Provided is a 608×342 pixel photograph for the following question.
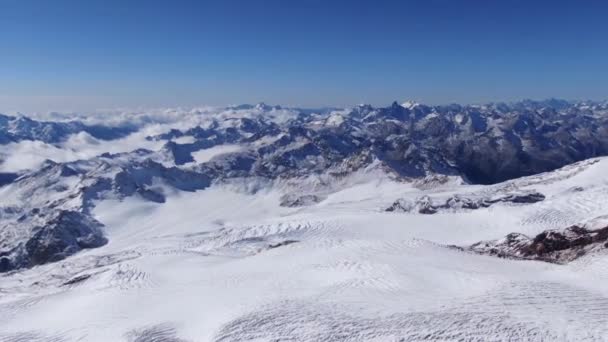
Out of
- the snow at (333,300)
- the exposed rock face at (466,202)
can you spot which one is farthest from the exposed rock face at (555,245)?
the exposed rock face at (466,202)

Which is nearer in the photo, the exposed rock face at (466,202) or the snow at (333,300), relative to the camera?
the snow at (333,300)

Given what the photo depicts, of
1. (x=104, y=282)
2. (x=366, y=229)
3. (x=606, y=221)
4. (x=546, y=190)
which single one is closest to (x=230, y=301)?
(x=104, y=282)

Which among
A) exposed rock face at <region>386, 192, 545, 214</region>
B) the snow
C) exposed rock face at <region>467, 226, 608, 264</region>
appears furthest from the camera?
exposed rock face at <region>386, 192, 545, 214</region>

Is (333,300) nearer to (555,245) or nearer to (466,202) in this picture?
(555,245)

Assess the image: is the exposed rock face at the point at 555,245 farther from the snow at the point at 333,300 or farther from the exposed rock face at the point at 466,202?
the exposed rock face at the point at 466,202

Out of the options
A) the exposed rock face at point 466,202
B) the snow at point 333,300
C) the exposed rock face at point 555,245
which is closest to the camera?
the snow at point 333,300

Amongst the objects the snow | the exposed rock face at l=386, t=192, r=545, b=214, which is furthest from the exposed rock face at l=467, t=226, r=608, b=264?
the exposed rock face at l=386, t=192, r=545, b=214

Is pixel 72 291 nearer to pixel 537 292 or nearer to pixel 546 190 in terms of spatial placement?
pixel 537 292

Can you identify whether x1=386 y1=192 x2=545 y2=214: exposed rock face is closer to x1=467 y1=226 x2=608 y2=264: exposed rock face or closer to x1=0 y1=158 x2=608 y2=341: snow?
x1=467 y1=226 x2=608 y2=264: exposed rock face
